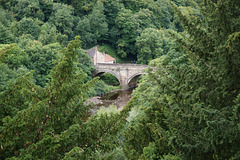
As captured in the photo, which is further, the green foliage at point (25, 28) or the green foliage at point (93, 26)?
the green foliage at point (93, 26)

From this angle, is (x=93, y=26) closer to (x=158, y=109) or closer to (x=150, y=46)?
(x=150, y=46)

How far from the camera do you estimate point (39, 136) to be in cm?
575

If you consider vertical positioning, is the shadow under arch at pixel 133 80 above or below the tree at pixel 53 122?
below

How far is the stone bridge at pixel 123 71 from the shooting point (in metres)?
48.7

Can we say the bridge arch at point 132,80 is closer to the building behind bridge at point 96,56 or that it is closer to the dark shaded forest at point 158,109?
the building behind bridge at point 96,56

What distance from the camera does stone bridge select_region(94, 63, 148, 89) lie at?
160 ft

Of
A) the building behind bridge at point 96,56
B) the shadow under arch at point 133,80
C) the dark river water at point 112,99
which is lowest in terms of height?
the dark river water at point 112,99

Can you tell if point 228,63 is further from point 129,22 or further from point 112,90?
point 129,22

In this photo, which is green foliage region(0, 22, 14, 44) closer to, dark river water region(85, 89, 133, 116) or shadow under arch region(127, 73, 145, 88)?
dark river water region(85, 89, 133, 116)

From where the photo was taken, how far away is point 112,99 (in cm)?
4156

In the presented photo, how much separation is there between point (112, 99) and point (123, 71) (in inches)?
369

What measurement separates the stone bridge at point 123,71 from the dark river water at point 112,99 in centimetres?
252

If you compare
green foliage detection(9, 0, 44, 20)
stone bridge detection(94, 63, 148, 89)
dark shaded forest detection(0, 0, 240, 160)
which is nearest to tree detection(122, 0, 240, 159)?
dark shaded forest detection(0, 0, 240, 160)

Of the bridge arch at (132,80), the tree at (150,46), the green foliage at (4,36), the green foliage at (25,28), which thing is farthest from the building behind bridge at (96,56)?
the green foliage at (4,36)
